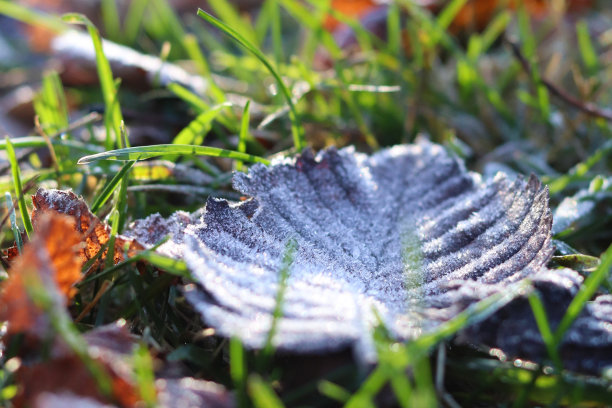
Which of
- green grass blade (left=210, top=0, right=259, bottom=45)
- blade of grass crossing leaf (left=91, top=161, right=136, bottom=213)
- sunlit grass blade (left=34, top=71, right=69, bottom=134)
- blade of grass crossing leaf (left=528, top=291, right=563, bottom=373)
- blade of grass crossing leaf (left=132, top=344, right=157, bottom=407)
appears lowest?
blade of grass crossing leaf (left=528, top=291, right=563, bottom=373)

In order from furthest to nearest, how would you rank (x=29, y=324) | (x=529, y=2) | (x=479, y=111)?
(x=529, y=2) < (x=479, y=111) < (x=29, y=324)

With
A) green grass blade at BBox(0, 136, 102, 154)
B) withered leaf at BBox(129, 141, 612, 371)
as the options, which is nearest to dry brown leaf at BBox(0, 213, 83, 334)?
withered leaf at BBox(129, 141, 612, 371)

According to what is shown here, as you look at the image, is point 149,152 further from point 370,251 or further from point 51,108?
point 51,108

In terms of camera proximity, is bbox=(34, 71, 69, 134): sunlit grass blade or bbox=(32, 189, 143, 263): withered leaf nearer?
bbox=(32, 189, 143, 263): withered leaf

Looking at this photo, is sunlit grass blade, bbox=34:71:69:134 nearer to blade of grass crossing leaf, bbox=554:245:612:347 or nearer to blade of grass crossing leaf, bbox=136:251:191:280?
blade of grass crossing leaf, bbox=136:251:191:280

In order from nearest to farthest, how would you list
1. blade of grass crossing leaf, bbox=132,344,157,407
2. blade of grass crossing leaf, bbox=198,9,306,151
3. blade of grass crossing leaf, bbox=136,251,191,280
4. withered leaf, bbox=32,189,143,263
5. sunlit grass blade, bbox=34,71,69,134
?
blade of grass crossing leaf, bbox=132,344,157,407, blade of grass crossing leaf, bbox=136,251,191,280, withered leaf, bbox=32,189,143,263, blade of grass crossing leaf, bbox=198,9,306,151, sunlit grass blade, bbox=34,71,69,134

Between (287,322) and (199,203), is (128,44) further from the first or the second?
(287,322)

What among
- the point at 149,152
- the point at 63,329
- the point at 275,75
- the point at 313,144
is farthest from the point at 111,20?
the point at 63,329

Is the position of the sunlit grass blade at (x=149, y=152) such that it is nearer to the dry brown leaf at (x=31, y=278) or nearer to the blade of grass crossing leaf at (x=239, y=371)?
the dry brown leaf at (x=31, y=278)

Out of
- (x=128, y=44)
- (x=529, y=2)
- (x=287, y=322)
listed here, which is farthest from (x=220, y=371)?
(x=529, y=2)
